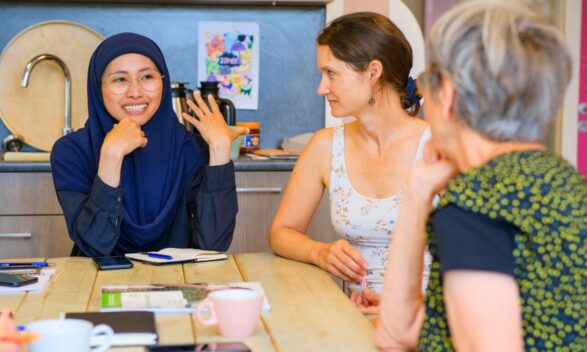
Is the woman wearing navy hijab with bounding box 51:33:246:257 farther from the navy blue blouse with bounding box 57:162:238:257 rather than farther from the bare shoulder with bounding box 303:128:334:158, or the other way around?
the bare shoulder with bounding box 303:128:334:158

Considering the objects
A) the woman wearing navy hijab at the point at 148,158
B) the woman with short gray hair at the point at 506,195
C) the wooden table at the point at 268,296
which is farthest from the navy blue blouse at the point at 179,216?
the woman with short gray hair at the point at 506,195

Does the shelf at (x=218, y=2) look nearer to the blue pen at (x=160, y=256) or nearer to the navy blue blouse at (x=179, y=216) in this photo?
the navy blue blouse at (x=179, y=216)

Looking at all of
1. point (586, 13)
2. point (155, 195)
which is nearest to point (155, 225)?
point (155, 195)

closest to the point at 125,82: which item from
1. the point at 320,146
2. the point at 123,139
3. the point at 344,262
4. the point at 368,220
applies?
the point at 123,139

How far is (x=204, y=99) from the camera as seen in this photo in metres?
3.44

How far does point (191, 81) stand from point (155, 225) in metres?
1.44

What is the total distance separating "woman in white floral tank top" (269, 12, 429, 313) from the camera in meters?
2.18

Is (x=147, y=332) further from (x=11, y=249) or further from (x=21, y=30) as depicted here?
(x=21, y=30)

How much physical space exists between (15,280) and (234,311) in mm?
572

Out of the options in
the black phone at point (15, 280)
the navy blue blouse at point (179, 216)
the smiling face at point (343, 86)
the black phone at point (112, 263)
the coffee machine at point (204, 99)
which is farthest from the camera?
the coffee machine at point (204, 99)

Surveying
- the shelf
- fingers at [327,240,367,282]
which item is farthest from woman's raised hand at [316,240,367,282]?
the shelf

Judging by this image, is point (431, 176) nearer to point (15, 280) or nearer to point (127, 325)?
point (127, 325)

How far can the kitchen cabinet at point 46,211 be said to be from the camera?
3.13m

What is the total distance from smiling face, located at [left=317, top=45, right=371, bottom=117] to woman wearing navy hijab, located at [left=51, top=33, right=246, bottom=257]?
0.32m
